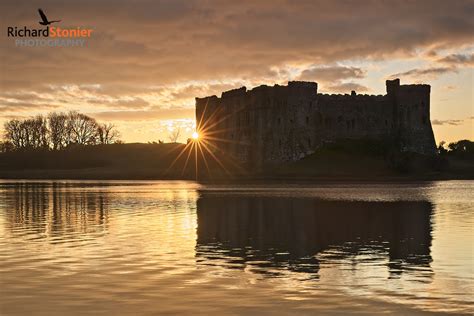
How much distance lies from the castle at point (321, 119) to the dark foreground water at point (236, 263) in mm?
70819

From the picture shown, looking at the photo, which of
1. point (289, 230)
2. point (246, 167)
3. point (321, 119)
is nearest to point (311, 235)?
point (289, 230)

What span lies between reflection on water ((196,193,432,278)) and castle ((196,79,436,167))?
63.1m

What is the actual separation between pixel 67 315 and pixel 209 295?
3257mm

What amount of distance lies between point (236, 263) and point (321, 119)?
90691mm

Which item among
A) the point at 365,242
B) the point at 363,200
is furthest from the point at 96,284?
the point at 363,200

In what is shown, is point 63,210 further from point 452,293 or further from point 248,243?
point 452,293

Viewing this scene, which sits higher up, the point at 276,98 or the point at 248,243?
the point at 276,98

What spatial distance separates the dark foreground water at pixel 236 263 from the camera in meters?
14.1

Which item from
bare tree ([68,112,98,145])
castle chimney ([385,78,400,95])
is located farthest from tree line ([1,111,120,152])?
castle chimney ([385,78,400,95])

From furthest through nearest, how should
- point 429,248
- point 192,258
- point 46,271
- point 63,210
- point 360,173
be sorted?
point 360,173, point 63,210, point 429,248, point 192,258, point 46,271

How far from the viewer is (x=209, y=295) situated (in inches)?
585

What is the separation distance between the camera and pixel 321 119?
108625 millimetres

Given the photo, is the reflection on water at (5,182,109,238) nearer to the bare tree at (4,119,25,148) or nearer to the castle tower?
the castle tower

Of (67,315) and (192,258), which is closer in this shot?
(67,315)
